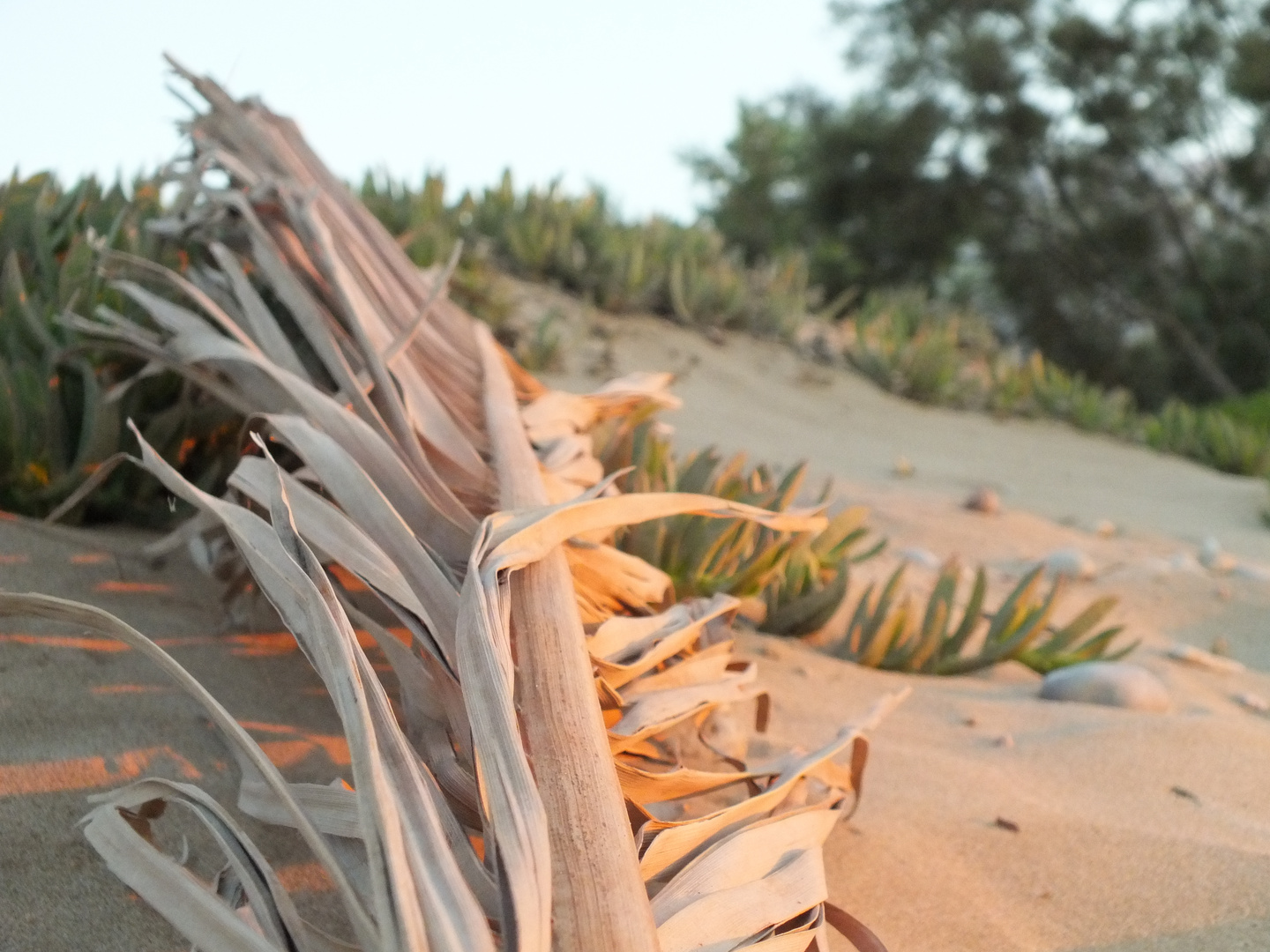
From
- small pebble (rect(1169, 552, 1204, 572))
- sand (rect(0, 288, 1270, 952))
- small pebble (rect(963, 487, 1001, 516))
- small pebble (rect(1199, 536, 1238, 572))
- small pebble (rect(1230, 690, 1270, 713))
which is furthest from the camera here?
small pebble (rect(963, 487, 1001, 516))

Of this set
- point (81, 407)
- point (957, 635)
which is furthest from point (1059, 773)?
point (81, 407)

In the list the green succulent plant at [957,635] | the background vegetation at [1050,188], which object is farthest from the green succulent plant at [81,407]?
the background vegetation at [1050,188]

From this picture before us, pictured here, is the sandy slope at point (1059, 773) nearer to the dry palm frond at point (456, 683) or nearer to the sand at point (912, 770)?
the sand at point (912, 770)

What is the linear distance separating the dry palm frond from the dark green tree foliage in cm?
1112

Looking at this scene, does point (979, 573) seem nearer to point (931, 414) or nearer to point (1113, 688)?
point (1113, 688)

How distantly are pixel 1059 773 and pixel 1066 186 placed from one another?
1257cm

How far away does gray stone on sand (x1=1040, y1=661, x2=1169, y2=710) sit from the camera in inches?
77.9

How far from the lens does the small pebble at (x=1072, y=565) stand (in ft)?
10.2

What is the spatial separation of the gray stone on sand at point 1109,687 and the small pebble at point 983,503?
173cm

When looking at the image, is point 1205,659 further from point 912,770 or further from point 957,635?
point 912,770

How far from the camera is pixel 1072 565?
10.3 feet

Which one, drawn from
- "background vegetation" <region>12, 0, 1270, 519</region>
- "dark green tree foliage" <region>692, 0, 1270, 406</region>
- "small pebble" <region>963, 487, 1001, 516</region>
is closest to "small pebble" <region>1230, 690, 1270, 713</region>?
"small pebble" <region>963, 487, 1001, 516</region>

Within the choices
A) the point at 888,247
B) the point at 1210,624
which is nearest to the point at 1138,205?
the point at 888,247

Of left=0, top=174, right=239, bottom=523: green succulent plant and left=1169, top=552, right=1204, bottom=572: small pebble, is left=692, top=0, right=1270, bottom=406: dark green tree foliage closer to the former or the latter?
left=1169, top=552, right=1204, bottom=572: small pebble
